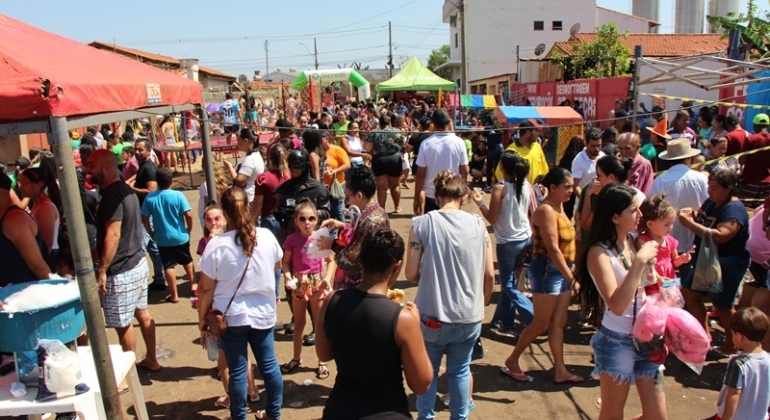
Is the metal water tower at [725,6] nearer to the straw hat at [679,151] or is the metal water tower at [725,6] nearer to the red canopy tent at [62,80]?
the straw hat at [679,151]

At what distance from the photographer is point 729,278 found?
4.64 meters

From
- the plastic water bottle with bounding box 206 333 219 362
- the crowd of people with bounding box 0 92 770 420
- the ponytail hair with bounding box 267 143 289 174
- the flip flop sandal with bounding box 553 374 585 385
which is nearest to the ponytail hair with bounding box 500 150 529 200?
the crowd of people with bounding box 0 92 770 420

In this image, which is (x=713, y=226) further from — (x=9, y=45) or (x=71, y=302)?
(x=9, y=45)

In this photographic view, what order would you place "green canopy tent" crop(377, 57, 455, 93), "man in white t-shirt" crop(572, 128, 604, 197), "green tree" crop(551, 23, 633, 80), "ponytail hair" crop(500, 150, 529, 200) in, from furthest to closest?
"green tree" crop(551, 23, 633, 80), "green canopy tent" crop(377, 57, 455, 93), "man in white t-shirt" crop(572, 128, 604, 197), "ponytail hair" crop(500, 150, 529, 200)

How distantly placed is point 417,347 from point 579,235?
3535 mm

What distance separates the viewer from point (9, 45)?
2869 millimetres

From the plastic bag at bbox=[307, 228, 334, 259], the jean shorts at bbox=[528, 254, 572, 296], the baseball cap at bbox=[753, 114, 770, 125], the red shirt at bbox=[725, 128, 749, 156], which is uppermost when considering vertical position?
the baseball cap at bbox=[753, 114, 770, 125]

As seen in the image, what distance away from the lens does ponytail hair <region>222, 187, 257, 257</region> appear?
350cm

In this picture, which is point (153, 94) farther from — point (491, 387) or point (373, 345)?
point (491, 387)

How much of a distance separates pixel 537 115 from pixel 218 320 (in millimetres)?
10061

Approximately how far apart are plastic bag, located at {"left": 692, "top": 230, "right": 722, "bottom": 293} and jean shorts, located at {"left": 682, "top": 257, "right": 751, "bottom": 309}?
0.36ft

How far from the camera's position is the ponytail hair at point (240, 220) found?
138 inches

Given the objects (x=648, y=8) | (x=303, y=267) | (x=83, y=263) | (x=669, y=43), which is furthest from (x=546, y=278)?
(x=648, y=8)

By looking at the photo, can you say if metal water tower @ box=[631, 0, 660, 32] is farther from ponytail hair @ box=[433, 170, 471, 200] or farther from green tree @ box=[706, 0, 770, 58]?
ponytail hair @ box=[433, 170, 471, 200]
